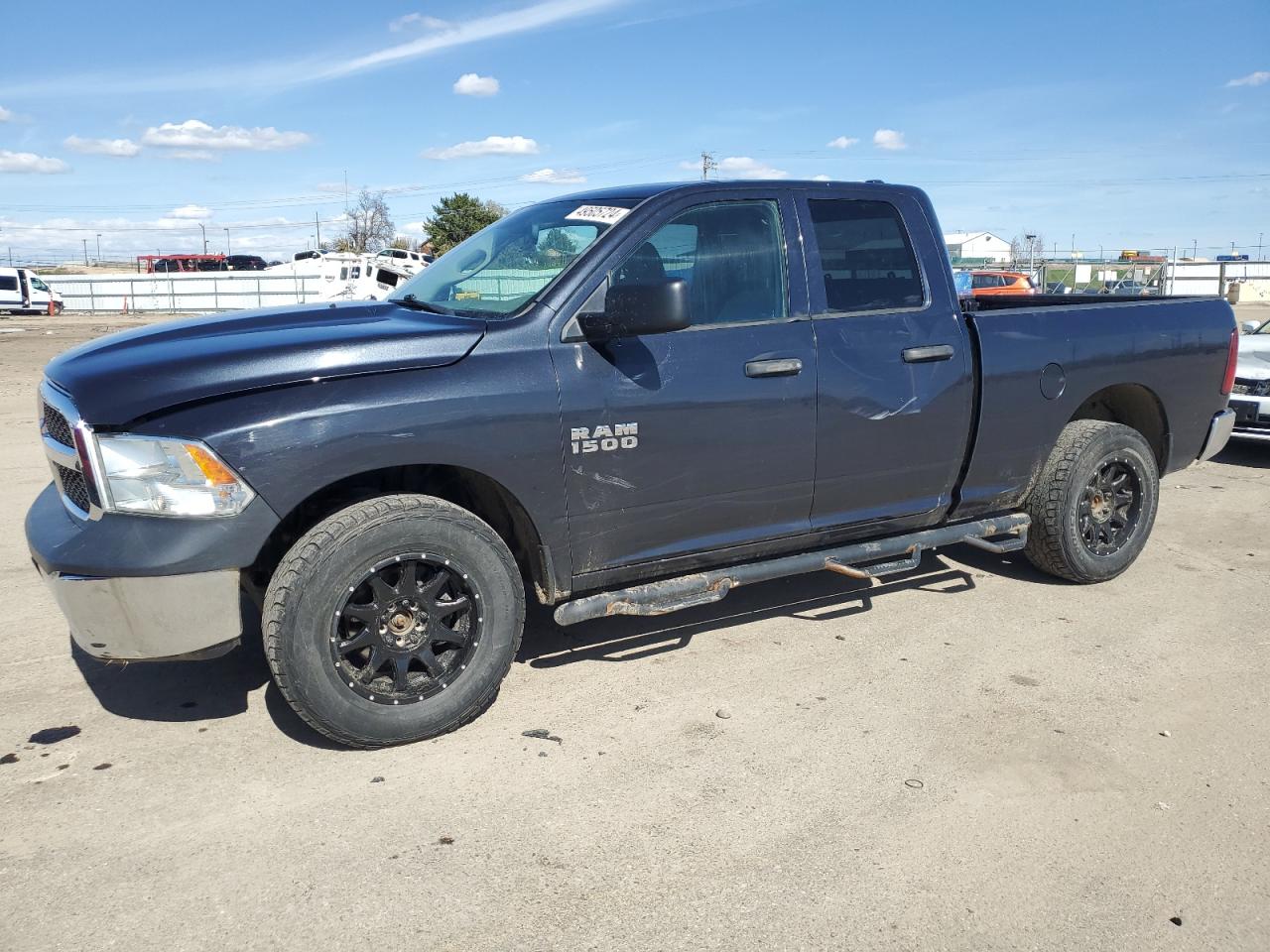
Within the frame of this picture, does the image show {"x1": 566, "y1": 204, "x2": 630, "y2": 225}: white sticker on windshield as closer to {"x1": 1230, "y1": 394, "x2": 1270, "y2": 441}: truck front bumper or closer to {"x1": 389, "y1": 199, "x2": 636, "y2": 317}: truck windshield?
{"x1": 389, "y1": 199, "x2": 636, "y2": 317}: truck windshield

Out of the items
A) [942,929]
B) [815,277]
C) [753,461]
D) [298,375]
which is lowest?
[942,929]

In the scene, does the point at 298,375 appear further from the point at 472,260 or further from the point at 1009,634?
the point at 1009,634

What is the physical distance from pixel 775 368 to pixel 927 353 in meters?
0.84

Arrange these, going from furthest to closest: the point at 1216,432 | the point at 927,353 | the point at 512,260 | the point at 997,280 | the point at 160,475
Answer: the point at 997,280
the point at 1216,432
the point at 927,353
the point at 512,260
the point at 160,475

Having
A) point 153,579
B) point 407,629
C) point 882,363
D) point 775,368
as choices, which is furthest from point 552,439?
point 882,363

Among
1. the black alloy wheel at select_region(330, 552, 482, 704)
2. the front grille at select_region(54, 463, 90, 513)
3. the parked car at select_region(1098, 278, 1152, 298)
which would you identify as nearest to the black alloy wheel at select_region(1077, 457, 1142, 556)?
the black alloy wheel at select_region(330, 552, 482, 704)

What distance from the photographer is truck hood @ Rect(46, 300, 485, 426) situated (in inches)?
127

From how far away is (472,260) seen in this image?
456 centimetres

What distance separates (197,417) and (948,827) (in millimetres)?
2657

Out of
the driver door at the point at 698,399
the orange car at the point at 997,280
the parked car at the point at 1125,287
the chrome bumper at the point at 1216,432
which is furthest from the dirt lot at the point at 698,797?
the parked car at the point at 1125,287

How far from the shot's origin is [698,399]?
395cm

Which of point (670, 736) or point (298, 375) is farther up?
point (298, 375)

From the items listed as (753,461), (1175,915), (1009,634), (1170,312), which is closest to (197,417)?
(753,461)

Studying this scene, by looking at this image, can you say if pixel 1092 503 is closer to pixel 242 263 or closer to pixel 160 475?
pixel 160 475
